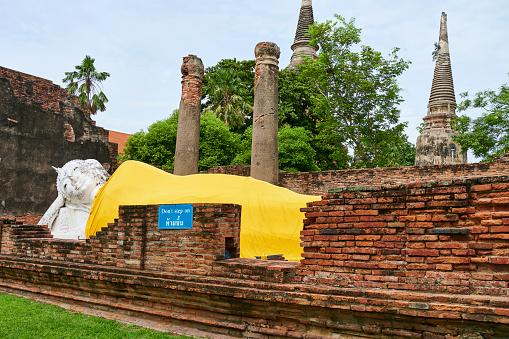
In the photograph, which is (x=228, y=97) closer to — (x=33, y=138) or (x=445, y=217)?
(x=33, y=138)

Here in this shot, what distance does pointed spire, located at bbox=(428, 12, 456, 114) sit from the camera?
27.7 metres

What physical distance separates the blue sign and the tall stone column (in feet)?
19.7

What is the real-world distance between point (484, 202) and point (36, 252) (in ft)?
21.8

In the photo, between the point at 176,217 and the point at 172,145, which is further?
the point at 172,145

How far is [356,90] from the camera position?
671 inches

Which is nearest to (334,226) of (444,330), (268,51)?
(444,330)

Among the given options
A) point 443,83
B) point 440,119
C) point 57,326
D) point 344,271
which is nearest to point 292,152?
point 440,119

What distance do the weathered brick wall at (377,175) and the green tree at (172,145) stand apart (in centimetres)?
609

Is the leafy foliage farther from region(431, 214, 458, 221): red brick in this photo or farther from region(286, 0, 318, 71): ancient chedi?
region(431, 214, 458, 221): red brick

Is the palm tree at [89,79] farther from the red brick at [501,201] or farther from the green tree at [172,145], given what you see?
the red brick at [501,201]

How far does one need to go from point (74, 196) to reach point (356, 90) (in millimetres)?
11630

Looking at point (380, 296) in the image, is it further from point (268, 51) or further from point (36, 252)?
point (268, 51)

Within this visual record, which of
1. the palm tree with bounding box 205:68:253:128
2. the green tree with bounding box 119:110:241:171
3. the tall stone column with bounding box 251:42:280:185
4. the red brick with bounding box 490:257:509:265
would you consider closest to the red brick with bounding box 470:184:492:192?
the red brick with bounding box 490:257:509:265

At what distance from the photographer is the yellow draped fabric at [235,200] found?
7238 mm
